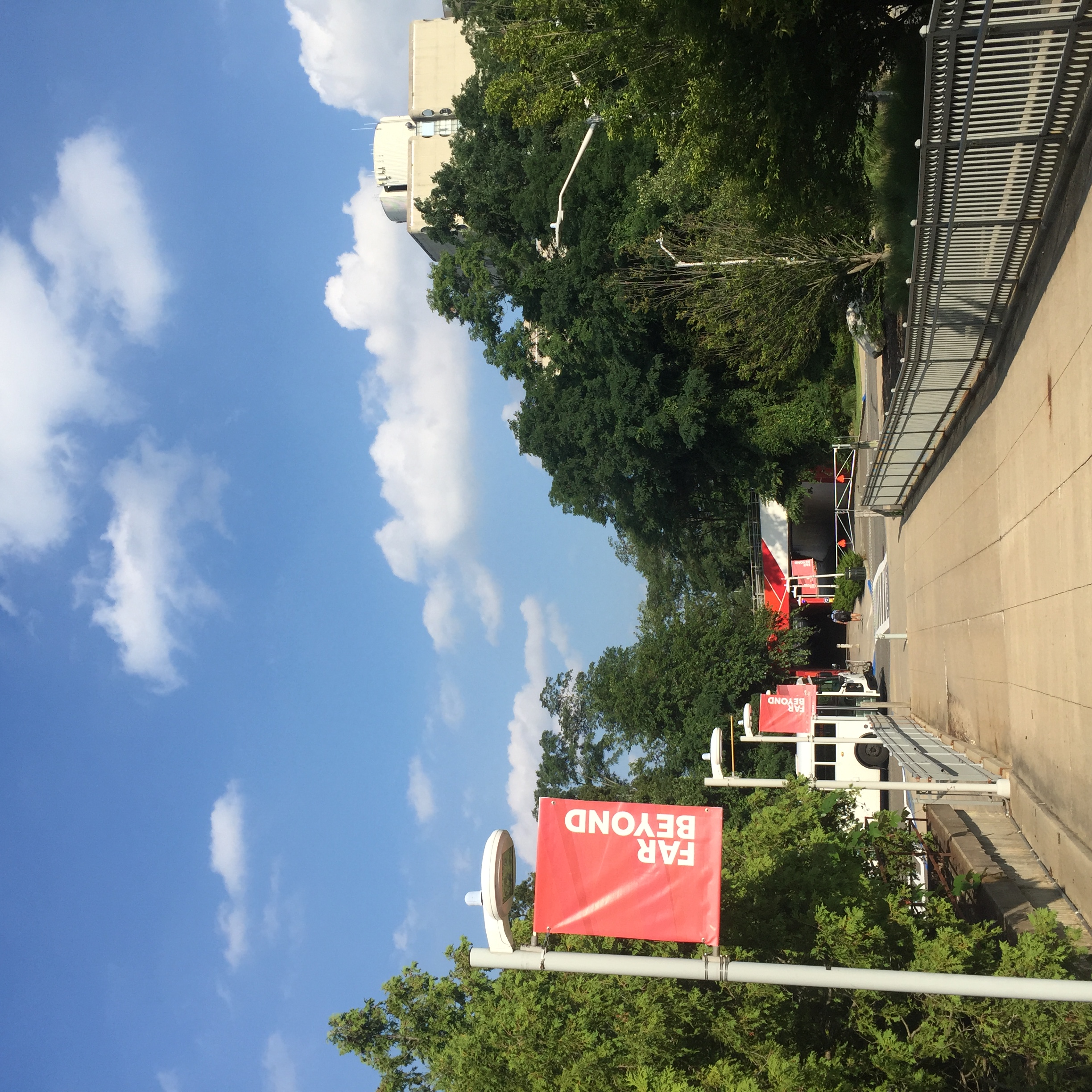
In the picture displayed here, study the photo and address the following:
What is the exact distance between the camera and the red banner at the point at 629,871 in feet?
24.3

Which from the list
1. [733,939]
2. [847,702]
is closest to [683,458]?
[847,702]

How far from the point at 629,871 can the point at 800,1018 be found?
6429 millimetres

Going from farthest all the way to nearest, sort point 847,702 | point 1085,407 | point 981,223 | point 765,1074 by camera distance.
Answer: point 847,702
point 981,223
point 765,1074
point 1085,407

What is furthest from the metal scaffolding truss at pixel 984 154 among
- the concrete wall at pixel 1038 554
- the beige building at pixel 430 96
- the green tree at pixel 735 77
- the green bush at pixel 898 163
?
the beige building at pixel 430 96

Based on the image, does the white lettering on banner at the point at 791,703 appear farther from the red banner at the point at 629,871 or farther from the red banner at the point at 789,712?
the red banner at the point at 629,871

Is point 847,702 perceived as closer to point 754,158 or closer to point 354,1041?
point 354,1041

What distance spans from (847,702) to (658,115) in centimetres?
3498

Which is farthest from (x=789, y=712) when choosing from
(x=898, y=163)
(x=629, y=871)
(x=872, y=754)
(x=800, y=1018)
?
(x=629, y=871)

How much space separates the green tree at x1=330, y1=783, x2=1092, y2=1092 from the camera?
10.2 m

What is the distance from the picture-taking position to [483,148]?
40000 millimetres

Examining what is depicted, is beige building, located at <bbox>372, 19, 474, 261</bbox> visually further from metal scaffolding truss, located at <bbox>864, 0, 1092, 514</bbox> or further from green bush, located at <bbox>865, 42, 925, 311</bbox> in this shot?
metal scaffolding truss, located at <bbox>864, 0, 1092, 514</bbox>

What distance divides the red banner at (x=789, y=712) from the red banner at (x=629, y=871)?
752 inches

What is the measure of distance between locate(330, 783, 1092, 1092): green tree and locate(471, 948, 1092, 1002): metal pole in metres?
4.01

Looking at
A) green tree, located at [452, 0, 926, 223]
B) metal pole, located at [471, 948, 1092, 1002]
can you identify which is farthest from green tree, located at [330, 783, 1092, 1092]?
green tree, located at [452, 0, 926, 223]
